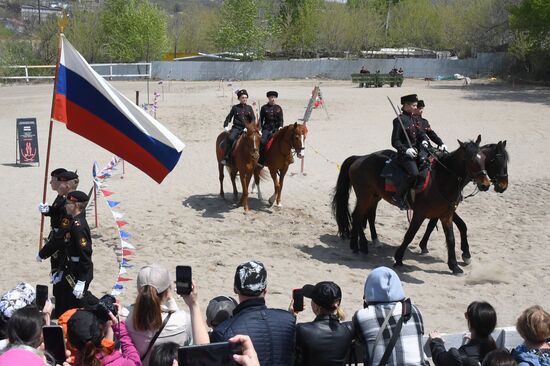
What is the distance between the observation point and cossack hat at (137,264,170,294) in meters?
4.68

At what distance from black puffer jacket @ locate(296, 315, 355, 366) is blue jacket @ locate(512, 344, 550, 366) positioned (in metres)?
1.12

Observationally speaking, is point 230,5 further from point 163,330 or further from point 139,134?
point 163,330

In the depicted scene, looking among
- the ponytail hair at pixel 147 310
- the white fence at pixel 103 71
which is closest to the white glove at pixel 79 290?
the ponytail hair at pixel 147 310

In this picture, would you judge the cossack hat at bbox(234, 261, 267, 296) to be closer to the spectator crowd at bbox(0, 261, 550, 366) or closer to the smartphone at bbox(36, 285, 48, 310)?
the spectator crowd at bbox(0, 261, 550, 366)

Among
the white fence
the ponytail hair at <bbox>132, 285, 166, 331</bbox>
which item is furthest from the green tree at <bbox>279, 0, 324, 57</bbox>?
the ponytail hair at <bbox>132, 285, 166, 331</bbox>

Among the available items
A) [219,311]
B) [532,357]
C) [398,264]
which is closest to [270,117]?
[398,264]

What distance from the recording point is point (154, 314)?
468 centimetres

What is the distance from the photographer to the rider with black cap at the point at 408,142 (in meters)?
10.7

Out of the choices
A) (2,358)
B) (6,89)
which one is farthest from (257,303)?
(6,89)

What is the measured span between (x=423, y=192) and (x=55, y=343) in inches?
295

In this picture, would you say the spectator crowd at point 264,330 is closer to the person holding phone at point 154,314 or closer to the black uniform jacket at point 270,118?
the person holding phone at point 154,314

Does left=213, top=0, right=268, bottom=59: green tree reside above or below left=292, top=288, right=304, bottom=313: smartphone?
above

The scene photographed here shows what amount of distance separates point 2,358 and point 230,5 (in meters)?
70.5

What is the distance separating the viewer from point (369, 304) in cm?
500
